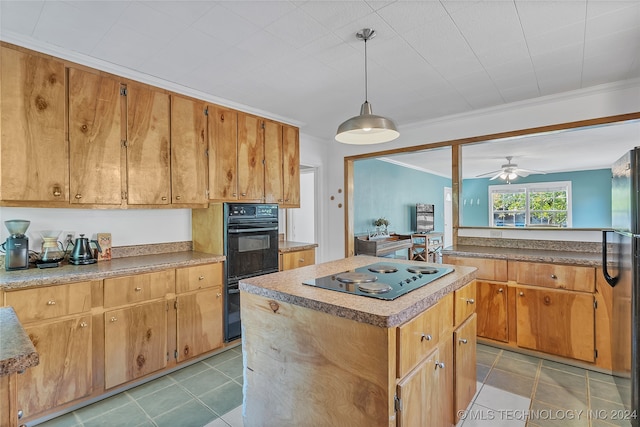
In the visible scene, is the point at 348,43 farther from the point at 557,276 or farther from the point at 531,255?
the point at 557,276

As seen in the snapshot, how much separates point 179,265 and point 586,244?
3.70m

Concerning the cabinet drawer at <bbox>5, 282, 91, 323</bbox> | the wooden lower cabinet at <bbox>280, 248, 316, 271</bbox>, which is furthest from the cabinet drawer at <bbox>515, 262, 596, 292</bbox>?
the cabinet drawer at <bbox>5, 282, 91, 323</bbox>

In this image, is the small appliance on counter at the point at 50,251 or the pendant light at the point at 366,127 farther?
the small appliance on counter at the point at 50,251

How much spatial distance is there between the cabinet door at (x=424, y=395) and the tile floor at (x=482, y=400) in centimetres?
56

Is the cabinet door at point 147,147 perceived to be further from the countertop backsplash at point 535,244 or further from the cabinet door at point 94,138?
the countertop backsplash at point 535,244

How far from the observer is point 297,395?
4.74 ft

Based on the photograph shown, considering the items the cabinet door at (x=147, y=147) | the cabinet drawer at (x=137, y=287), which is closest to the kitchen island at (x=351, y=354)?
the cabinet drawer at (x=137, y=287)

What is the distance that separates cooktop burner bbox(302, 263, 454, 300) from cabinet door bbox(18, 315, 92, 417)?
5.30ft

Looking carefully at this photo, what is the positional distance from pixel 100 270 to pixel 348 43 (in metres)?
2.34

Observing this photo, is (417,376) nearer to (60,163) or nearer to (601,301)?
(601,301)

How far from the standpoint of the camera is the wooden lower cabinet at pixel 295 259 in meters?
3.57

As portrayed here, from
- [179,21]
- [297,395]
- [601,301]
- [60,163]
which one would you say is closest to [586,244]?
[601,301]

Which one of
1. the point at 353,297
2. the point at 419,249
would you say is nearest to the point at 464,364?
the point at 353,297

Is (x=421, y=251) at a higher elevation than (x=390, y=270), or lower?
lower
